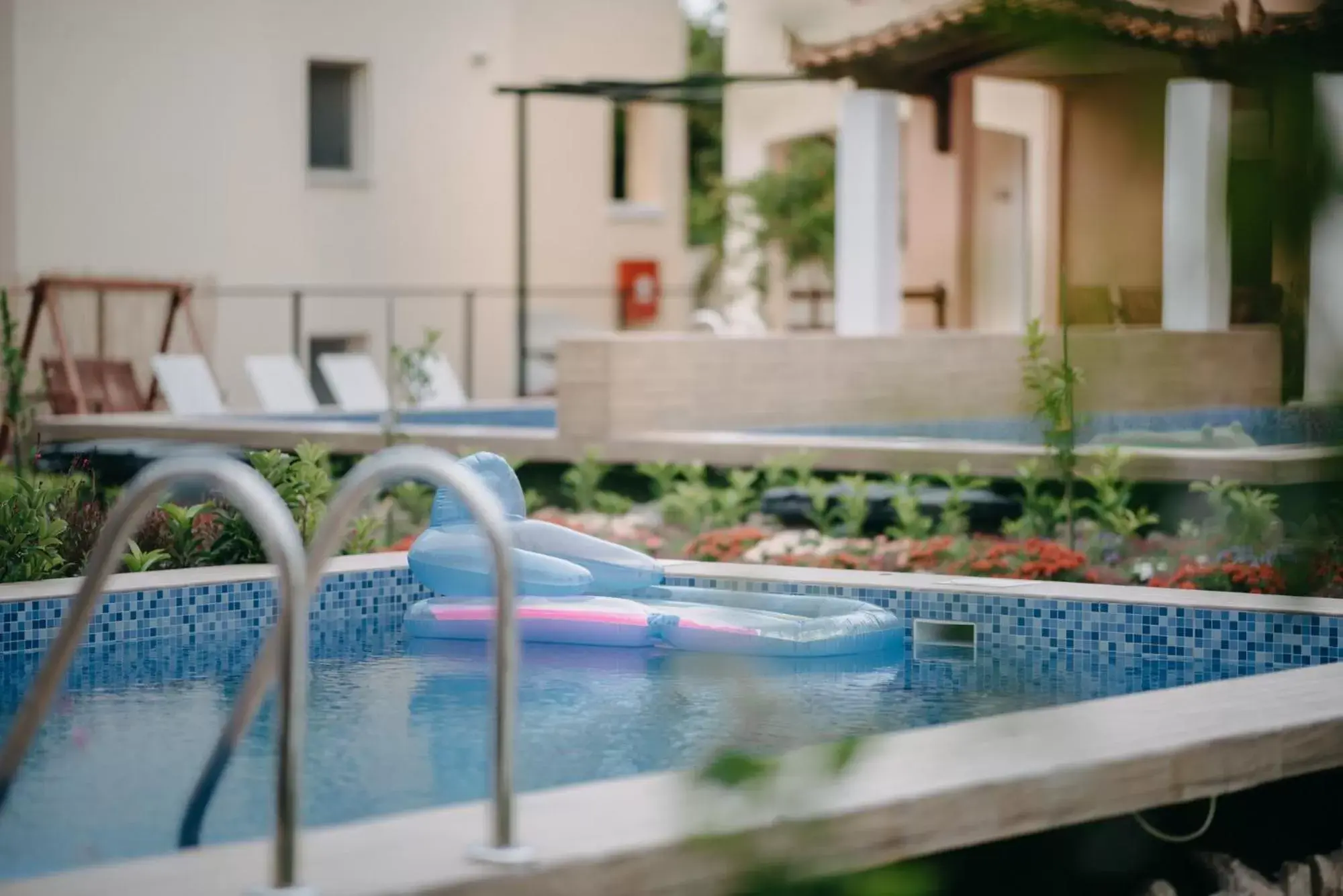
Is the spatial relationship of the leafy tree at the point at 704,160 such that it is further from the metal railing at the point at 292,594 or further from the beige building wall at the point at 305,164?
the metal railing at the point at 292,594

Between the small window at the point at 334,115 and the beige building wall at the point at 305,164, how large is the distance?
192mm

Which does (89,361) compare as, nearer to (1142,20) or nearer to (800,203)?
(800,203)

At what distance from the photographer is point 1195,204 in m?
0.62

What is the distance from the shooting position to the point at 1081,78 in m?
0.62

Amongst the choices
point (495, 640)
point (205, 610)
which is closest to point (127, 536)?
point (495, 640)

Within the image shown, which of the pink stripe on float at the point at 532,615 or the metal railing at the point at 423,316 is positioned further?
the metal railing at the point at 423,316

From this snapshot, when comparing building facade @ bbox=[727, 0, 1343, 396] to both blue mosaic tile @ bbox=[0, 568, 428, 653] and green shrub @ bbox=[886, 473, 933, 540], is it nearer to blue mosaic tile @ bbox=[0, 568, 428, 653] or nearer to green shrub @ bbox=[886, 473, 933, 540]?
blue mosaic tile @ bbox=[0, 568, 428, 653]

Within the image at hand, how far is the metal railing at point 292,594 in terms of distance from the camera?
113 inches

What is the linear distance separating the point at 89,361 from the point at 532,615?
917cm

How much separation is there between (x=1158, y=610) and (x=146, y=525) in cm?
377

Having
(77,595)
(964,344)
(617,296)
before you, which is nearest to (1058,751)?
(77,595)

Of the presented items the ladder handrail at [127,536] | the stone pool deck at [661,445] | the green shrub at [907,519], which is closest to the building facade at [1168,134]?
the ladder handrail at [127,536]

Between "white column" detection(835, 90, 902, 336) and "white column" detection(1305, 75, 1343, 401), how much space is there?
13.8 m

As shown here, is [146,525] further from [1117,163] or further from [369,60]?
[369,60]
